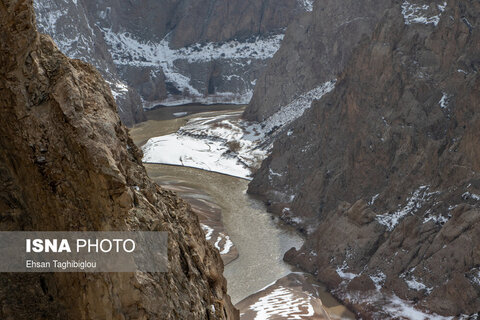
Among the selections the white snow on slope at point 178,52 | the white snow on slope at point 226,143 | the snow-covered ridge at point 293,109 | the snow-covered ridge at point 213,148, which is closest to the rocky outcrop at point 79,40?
the snow-covered ridge at point 213,148

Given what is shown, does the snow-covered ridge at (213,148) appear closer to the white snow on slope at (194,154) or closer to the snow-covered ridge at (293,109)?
the white snow on slope at (194,154)

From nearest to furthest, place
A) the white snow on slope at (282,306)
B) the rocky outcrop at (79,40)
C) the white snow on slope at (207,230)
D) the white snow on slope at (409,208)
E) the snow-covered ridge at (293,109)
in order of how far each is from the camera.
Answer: the white snow on slope at (282,306) < the white snow on slope at (409,208) < the white snow on slope at (207,230) < the snow-covered ridge at (293,109) < the rocky outcrop at (79,40)

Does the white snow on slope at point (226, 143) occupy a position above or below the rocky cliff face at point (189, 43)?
below

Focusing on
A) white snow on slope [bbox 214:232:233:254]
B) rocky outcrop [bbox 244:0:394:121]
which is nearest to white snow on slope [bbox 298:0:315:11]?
rocky outcrop [bbox 244:0:394:121]

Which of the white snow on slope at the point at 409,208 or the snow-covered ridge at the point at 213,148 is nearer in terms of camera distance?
the white snow on slope at the point at 409,208

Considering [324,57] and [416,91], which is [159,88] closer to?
[324,57]

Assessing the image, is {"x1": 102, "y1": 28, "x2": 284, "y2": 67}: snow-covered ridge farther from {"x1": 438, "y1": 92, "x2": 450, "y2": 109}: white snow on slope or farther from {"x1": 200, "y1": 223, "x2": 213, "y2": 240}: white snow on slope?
{"x1": 438, "y1": 92, "x2": 450, "y2": 109}: white snow on slope

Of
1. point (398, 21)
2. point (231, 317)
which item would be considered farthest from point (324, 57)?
point (231, 317)
